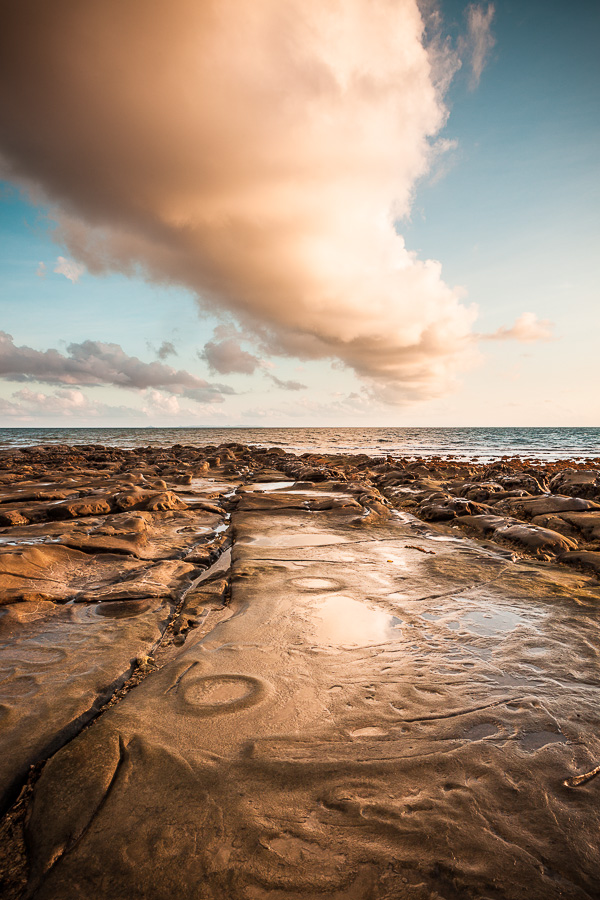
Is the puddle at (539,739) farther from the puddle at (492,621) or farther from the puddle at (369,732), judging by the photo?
the puddle at (492,621)

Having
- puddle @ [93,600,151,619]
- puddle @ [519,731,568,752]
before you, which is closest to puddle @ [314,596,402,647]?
puddle @ [519,731,568,752]

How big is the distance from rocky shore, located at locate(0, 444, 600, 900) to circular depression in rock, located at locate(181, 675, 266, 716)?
0.01 meters

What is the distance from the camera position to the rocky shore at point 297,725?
1.51m

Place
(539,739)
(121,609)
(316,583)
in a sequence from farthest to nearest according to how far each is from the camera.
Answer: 1. (316,583)
2. (121,609)
3. (539,739)

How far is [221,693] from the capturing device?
2525 mm

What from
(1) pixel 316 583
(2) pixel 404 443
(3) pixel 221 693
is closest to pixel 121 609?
(3) pixel 221 693

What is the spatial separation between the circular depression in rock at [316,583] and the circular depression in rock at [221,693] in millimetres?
1654

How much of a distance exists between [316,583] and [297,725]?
2219mm

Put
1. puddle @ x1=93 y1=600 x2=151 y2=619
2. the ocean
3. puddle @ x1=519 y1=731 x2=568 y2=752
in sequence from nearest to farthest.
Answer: puddle @ x1=519 y1=731 x2=568 y2=752, puddle @ x1=93 y1=600 x2=151 y2=619, the ocean

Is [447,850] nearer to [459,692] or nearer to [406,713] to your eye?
[406,713]

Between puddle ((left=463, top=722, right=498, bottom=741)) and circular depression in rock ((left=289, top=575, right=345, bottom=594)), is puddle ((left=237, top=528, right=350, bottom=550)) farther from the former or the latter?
puddle ((left=463, top=722, right=498, bottom=741))

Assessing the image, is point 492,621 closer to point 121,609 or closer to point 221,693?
point 221,693

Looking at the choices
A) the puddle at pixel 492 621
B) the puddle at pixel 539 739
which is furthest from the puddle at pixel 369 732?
the puddle at pixel 492 621

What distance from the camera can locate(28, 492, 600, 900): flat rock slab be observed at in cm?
148
